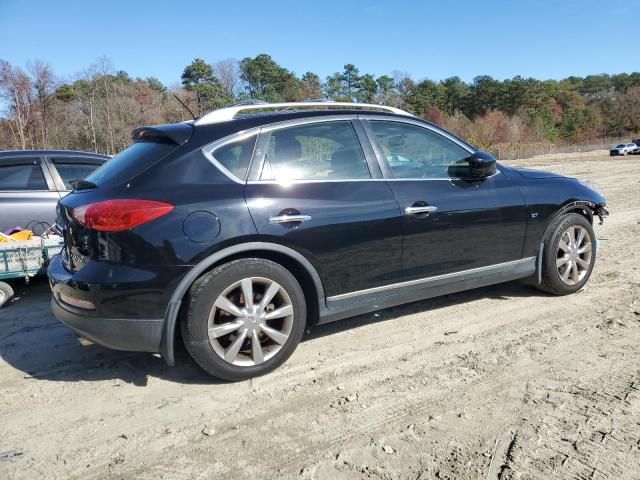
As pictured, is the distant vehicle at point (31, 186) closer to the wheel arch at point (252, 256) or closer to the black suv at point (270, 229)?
the black suv at point (270, 229)

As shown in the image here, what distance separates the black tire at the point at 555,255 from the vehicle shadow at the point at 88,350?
0.66ft

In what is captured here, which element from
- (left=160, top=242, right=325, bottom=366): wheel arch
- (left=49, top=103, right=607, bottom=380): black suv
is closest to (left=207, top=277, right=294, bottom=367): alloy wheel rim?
(left=49, top=103, right=607, bottom=380): black suv

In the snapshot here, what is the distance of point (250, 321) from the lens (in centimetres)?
315

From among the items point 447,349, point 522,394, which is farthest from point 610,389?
point 447,349

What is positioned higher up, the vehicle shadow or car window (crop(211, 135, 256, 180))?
car window (crop(211, 135, 256, 180))

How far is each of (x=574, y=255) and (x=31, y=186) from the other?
19.9ft

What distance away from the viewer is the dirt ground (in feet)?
7.82

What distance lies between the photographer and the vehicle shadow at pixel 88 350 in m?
3.36

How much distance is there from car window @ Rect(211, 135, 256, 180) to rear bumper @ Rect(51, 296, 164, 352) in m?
1.05

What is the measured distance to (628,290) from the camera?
4.71 m

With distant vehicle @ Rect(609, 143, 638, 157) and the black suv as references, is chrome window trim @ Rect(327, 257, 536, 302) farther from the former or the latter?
distant vehicle @ Rect(609, 143, 638, 157)

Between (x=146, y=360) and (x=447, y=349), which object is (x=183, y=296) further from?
(x=447, y=349)

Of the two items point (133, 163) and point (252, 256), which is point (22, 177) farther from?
point (252, 256)

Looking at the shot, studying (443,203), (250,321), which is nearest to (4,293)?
(250,321)
